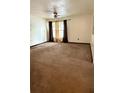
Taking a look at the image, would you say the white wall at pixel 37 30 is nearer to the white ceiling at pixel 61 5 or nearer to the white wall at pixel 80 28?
the white ceiling at pixel 61 5

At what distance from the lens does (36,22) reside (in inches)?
298

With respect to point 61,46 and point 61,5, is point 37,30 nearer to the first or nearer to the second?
point 61,46

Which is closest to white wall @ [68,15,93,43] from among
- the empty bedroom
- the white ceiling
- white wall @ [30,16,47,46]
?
the empty bedroom

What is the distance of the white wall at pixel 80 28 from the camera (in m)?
7.46

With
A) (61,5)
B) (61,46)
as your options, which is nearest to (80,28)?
(61,46)

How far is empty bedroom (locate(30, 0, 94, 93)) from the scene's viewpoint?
2230 millimetres

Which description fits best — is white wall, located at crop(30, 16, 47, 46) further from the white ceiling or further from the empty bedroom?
the white ceiling

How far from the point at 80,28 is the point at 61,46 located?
80.6 inches

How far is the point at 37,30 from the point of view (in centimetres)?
774
